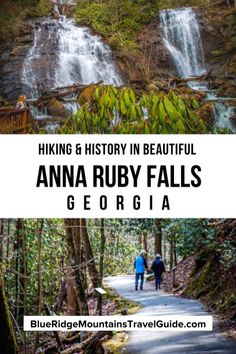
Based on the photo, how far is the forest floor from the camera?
3.15 meters

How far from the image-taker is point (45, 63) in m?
3.45

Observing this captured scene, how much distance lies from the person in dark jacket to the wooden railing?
3.70 ft

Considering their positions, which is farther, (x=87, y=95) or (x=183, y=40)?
(x=183, y=40)

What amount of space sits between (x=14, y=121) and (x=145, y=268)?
1219 mm

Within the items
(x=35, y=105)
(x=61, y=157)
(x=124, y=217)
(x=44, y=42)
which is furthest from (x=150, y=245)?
(x=44, y=42)

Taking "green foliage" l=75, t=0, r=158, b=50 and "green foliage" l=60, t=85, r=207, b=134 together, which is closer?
"green foliage" l=60, t=85, r=207, b=134

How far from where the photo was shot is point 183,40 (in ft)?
11.4

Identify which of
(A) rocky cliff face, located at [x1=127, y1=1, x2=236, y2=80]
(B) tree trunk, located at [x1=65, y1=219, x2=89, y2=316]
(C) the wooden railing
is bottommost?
(B) tree trunk, located at [x1=65, y1=219, x2=89, y2=316]

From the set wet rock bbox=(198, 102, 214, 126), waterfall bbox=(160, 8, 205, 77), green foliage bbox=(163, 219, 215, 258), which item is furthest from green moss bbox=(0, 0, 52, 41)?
green foliage bbox=(163, 219, 215, 258)

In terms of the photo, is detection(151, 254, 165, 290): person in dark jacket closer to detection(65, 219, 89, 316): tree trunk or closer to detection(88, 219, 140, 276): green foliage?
detection(88, 219, 140, 276): green foliage

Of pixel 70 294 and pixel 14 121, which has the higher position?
pixel 14 121

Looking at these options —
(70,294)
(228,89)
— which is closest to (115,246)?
(70,294)

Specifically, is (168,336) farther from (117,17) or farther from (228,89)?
(117,17)

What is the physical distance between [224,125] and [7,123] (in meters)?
1.34
